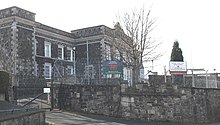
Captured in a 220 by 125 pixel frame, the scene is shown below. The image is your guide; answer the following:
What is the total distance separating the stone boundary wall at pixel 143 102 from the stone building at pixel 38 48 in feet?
15.4

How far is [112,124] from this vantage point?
1650 cm

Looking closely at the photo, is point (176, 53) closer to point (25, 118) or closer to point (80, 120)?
point (80, 120)

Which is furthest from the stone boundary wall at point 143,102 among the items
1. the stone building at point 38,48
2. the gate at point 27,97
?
the stone building at point 38,48

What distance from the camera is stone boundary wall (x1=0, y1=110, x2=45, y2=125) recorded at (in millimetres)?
10484

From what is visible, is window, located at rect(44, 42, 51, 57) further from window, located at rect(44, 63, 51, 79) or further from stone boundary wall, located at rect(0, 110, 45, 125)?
stone boundary wall, located at rect(0, 110, 45, 125)

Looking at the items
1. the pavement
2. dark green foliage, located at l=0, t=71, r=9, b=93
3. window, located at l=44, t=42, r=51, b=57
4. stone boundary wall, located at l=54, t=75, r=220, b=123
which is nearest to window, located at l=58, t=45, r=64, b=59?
window, located at l=44, t=42, r=51, b=57

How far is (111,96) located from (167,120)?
4147 mm

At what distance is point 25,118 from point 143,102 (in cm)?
953

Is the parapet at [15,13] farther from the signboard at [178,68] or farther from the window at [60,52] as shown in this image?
the signboard at [178,68]

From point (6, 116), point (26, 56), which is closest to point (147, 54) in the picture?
point (26, 56)

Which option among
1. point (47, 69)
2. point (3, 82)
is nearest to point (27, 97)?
point (3, 82)

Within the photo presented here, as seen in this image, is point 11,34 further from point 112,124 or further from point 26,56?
point 112,124

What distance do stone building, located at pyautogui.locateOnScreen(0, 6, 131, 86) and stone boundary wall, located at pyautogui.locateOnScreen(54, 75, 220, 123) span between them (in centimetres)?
469

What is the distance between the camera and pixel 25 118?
40.3 ft
